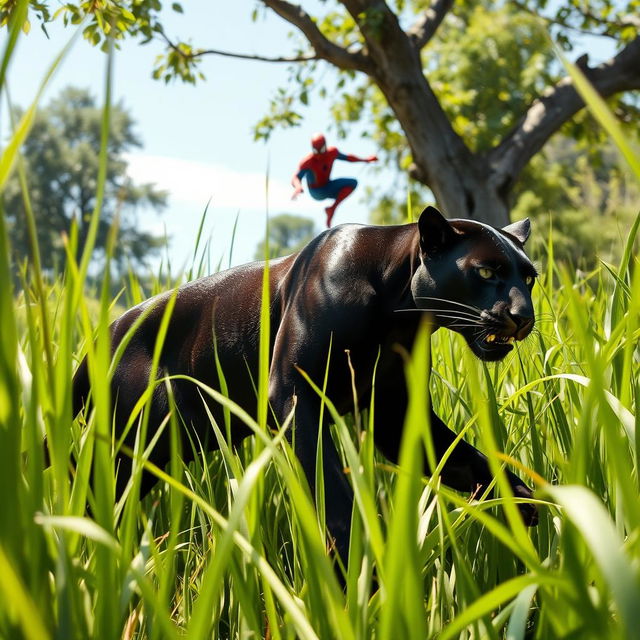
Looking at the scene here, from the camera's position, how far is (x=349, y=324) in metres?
1.81

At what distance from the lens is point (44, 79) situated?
0.79 metres

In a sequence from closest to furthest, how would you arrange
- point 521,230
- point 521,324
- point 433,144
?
point 521,324, point 521,230, point 433,144

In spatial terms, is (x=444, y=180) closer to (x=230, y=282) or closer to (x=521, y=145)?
(x=521, y=145)

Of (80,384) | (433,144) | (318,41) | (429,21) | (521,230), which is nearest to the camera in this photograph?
(521,230)

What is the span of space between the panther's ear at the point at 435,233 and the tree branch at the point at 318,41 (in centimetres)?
690

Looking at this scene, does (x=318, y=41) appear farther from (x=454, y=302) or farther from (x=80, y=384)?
(x=454, y=302)

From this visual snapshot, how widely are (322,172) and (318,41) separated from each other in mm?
3224

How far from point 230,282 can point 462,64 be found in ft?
78.0

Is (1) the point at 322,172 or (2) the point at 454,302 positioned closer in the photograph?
(2) the point at 454,302

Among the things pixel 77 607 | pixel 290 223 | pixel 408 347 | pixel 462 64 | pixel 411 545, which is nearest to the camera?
pixel 411 545

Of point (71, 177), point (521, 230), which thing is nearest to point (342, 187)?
point (521, 230)

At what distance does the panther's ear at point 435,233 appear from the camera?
1782mm

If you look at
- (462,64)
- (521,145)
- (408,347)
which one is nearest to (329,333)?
(408,347)

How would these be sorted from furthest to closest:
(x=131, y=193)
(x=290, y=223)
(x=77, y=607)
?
(x=290, y=223) → (x=131, y=193) → (x=77, y=607)
